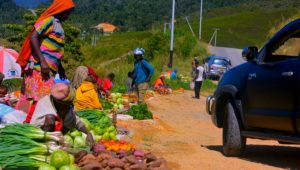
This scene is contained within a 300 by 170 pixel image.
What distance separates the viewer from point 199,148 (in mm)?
9867

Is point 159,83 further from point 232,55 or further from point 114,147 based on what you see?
point 232,55

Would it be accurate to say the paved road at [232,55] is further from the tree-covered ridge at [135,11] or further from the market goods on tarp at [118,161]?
the tree-covered ridge at [135,11]

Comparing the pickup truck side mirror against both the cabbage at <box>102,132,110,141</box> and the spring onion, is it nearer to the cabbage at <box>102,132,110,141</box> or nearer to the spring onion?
the cabbage at <box>102,132,110,141</box>

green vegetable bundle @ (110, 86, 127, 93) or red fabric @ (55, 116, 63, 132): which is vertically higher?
red fabric @ (55, 116, 63, 132)

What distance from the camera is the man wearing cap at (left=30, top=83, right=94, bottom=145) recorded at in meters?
7.15

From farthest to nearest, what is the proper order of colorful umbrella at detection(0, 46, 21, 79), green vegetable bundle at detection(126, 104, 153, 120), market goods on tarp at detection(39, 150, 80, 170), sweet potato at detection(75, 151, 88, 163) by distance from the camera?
colorful umbrella at detection(0, 46, 21, 79)
green vegetable bundle at detection(126, 104, 153, 120)
sweet potato at detection(75, 151, 88, 163)
market goods on tarp at detection(39, 150, 80, 170)

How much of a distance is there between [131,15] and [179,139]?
167 metres

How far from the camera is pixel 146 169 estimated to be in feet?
22.2

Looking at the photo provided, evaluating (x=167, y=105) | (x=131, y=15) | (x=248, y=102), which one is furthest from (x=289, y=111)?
(x=131, y=15)

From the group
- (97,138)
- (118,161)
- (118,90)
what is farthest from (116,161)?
(118,90)

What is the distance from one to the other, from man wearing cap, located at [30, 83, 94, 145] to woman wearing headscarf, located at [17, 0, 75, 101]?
0.49m

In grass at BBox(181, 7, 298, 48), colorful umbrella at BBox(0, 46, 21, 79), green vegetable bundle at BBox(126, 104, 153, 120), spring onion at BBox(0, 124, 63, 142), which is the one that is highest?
grass at BBox(181, 7, 298, 48)

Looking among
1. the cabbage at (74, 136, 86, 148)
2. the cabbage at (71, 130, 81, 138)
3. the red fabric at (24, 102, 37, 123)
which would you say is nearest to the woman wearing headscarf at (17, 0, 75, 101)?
the red fabric at (24, 102, 37, 123)

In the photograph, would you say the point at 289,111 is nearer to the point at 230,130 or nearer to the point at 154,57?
the point at 230,130
